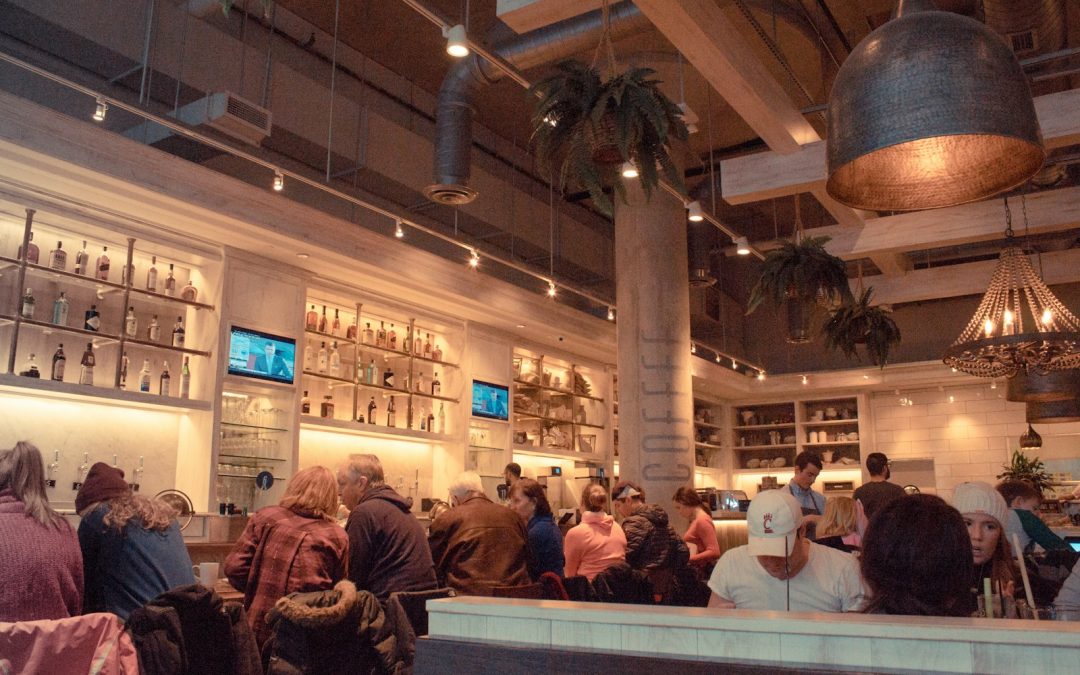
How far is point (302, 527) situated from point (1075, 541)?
3813mm

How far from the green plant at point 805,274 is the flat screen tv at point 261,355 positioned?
156 inches

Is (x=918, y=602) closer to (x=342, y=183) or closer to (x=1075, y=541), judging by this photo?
(x=1075, y=541)

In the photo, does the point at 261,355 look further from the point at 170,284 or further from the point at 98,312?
the point at 98,312

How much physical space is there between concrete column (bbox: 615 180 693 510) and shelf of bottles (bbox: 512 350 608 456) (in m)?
2.14

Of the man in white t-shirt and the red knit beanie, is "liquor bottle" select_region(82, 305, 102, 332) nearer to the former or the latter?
the red knit beanie

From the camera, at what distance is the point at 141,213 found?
641cm

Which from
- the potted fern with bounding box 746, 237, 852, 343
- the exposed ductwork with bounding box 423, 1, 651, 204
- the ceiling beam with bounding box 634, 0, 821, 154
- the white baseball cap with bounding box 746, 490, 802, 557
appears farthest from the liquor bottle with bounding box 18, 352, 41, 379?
the potted fern with bounding box 746, 237, 852, 343

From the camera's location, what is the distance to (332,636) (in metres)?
3.43

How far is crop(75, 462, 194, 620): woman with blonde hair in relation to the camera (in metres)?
3.34

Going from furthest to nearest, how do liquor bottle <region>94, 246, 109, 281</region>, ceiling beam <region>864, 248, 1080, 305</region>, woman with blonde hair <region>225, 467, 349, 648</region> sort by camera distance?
ceiling beam <region>864, 248, 1080, 305</region> < liquor bottle <region>94, 246, 109, 281</region> < woman with blonde hair <region>225, 467, 349, 648</region>

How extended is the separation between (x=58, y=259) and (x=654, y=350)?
194 inches

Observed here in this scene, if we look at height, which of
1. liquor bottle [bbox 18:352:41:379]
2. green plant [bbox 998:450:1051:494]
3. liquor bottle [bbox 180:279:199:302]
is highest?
liquor bottle [bbox 180:279:199:302]

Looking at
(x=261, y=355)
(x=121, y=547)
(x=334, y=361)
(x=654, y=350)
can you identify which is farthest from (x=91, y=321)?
(x=654, y=350)

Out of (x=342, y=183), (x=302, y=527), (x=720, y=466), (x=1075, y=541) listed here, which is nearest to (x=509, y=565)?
(x=302, y=527)
